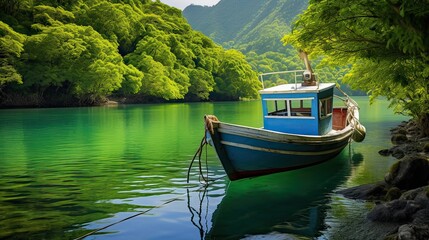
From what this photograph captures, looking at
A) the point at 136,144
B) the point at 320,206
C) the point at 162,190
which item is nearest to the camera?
the point at 320,206

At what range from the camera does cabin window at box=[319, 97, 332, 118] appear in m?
16.1

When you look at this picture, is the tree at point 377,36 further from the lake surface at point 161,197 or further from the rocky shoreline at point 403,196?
the lake surface at point 161,197

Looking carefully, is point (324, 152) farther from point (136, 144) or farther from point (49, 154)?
point (49, 154)

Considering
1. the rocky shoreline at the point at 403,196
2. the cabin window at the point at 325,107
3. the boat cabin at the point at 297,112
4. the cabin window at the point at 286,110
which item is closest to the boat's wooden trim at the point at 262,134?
the boat cabin at the point at 297,112

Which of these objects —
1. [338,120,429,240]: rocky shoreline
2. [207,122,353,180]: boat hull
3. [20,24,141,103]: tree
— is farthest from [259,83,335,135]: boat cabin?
[20,24,141,103]: tree

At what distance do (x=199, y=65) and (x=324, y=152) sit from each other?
77792 mm

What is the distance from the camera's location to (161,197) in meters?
11.4

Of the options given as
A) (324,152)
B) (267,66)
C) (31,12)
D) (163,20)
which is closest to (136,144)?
(324,152)

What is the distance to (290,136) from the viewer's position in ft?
44.1

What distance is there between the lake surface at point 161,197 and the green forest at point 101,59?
A: 39.3 meters

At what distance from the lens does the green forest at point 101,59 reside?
186 feet

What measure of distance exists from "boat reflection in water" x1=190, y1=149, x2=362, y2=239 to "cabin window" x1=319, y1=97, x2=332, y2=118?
2.30m

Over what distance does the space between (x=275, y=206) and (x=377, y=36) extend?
5393 mm

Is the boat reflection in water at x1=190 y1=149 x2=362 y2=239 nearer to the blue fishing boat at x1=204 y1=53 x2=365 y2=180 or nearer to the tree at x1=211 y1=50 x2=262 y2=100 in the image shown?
the blue fishing boat at x1=204 y1=53 x2=365 y2=180
